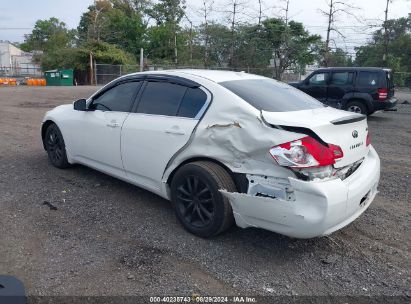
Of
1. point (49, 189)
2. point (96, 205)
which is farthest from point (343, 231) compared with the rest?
point (49, 189)

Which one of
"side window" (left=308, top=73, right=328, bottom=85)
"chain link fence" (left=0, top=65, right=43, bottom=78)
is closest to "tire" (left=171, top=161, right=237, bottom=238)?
"side window" (left=308, top=73, right=328, bottom=85)

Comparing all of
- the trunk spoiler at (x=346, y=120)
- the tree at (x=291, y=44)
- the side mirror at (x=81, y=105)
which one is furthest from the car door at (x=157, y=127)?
the tree at (x=291, y=44)

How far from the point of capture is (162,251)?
3627 millimetres

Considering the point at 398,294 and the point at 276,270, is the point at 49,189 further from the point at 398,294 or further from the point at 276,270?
the point at 398,294

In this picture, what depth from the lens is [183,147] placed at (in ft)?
12.9

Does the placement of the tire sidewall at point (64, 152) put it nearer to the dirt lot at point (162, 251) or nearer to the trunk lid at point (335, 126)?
the dirt lot at point (162, 251)

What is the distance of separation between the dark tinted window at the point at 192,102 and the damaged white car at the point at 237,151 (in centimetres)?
1

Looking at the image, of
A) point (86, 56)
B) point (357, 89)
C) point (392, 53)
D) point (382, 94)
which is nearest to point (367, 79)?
point (357, 89)

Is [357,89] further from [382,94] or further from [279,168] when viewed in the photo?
[279,168]

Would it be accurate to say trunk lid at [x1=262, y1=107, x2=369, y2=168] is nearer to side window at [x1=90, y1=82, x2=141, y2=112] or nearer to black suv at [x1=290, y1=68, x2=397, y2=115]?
side window at [x1=90, y1=82, x2=141, y2=112]

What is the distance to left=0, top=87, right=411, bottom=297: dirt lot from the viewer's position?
10.2 feet

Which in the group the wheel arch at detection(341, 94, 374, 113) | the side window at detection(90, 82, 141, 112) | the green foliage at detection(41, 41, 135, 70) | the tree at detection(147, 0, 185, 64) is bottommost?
the wheel arch at detection(341, 94, 374, 113)

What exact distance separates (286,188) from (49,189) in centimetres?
328

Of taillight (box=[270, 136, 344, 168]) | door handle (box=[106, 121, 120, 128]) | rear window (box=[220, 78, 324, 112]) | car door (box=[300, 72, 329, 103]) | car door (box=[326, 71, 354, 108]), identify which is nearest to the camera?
taillight (box=[270, 136, 344, 168])
